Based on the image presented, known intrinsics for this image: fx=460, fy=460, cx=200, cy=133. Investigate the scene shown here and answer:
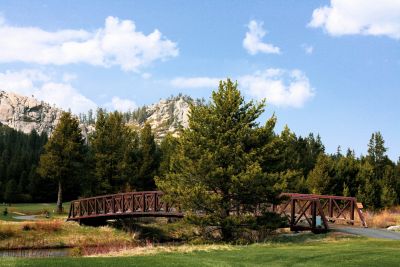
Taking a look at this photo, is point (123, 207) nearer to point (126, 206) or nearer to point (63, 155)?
point (126, 206)

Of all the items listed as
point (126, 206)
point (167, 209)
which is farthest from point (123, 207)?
point (167, 209)

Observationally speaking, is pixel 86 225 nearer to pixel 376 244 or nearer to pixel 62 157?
pixel 62 157

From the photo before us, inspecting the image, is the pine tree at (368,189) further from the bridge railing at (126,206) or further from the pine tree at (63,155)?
the pine tree at (63,155)

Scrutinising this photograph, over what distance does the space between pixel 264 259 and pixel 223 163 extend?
10831 millimetres

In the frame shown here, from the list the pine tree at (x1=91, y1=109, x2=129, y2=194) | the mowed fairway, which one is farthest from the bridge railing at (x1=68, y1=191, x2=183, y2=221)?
the mowed fairway

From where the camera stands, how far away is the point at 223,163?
27.7 m

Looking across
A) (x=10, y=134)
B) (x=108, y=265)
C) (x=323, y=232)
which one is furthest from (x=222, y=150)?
(x=10, y=134)

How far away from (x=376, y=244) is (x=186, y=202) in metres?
10.8

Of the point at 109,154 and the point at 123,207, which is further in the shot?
the point at 109,154

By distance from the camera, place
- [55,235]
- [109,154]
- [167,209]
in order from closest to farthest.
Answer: [167,209] < [55,235] < [109,154]

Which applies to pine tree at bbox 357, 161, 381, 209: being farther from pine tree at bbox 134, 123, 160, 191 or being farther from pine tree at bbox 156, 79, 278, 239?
pine tree at bbox 156, 79, 278, 239

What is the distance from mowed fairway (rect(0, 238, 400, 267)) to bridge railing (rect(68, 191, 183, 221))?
14.3m

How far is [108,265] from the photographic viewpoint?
15.4 m

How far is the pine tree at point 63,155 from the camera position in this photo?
177 feet
